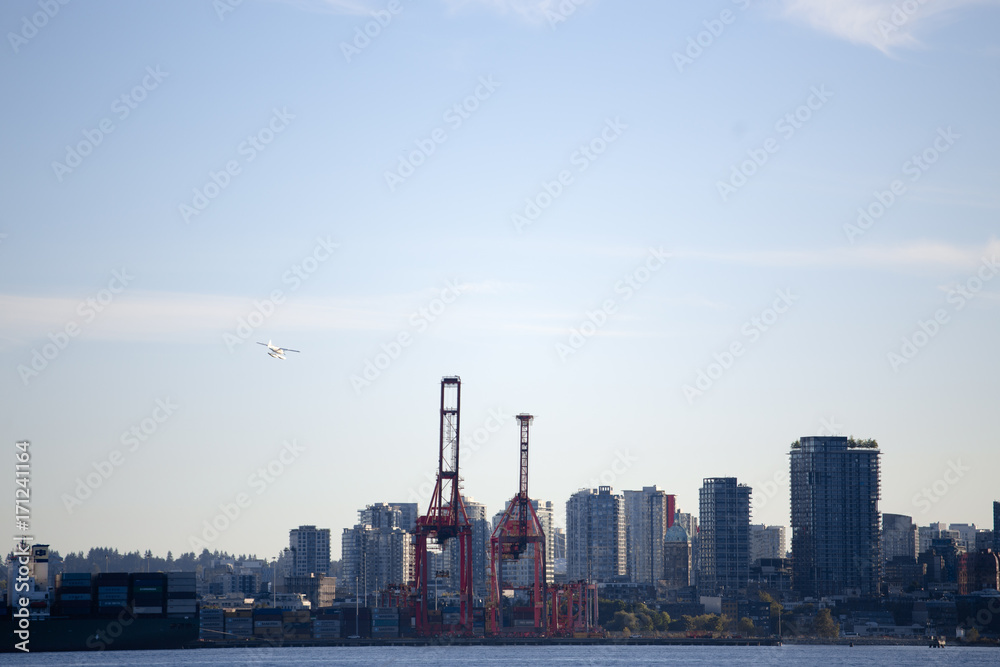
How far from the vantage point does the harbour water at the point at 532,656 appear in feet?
453

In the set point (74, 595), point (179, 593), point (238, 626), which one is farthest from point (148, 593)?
point (238, 626)

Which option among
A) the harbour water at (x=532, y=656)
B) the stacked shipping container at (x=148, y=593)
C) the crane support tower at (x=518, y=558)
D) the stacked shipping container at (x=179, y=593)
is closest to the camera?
the harbour water at (x=532, y=656)

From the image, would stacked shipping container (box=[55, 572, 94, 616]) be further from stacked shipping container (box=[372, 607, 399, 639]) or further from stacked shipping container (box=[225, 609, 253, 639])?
stacked shipping container (box=[372, 607, 399, 639])

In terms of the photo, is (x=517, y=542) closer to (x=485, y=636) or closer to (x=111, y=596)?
(x=485, y=636)

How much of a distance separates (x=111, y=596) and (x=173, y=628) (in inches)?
281

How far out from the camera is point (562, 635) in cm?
18388

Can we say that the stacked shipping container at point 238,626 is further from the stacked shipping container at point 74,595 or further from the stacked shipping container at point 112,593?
the stacked shipping container at point 74,595

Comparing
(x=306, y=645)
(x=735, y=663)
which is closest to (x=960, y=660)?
(x=735, y=663)

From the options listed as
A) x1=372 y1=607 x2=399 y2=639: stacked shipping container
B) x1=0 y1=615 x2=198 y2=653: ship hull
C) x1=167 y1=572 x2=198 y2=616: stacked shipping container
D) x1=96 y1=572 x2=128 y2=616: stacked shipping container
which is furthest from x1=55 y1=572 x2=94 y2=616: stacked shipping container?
x1=372 y1=607 x2=399 y2=639: stacked shipping container

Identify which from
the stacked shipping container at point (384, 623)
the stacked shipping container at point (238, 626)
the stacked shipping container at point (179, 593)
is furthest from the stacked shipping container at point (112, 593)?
the stacked shipping container at point (384, 623)

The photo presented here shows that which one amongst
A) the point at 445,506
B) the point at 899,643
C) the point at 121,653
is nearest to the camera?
the point at 121,653

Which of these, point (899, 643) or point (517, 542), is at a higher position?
point (517, 542)

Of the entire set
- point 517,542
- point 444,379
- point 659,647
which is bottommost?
point 659,647

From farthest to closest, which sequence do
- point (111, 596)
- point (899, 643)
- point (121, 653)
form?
1. point (899, 643)
2. point (121, 653)
3. point (111, 596)
